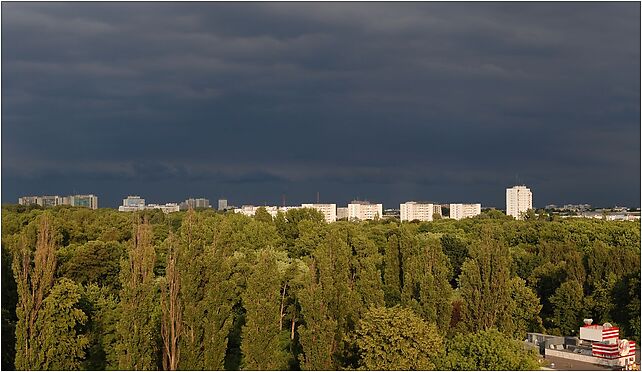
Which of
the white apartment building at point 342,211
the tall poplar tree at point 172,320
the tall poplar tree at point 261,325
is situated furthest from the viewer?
the white apartment building at point 342,211

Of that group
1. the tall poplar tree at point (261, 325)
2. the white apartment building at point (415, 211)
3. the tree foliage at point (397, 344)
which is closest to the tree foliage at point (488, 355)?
the tree foliage at point (397, 344)

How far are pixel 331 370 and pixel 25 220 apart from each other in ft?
110

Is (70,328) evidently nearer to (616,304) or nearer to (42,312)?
(42,312)

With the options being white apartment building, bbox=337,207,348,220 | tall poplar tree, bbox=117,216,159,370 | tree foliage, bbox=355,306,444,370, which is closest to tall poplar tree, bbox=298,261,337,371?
tree foliage, bbox=355,306,444,370

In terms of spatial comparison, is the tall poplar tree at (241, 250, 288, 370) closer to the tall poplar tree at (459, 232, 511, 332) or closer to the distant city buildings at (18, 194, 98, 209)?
the tall poplar tree at (459, 232, 511, 332)

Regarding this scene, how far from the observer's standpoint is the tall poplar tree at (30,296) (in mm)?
17797

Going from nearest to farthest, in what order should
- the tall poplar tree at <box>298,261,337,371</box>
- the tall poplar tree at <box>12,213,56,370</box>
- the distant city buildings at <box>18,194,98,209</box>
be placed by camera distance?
the tall poplar tree at <box>12,213,56,370</box>
the tall poplar tree at <box>298,261,337,371</box>
the distant city buildings at <box>18,194,98,209</box>

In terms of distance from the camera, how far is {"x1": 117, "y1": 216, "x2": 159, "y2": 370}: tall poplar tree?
18.3m

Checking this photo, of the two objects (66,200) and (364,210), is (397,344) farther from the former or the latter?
(364,210)

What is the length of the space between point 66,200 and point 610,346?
189 feet

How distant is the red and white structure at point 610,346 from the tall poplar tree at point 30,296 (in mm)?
17956

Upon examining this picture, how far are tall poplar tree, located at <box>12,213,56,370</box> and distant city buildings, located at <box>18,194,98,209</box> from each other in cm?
4389

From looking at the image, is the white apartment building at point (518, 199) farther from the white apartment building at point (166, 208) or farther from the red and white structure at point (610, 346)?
the red and white structure at point (610, 346)

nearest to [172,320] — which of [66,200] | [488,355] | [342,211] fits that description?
[488,355]
